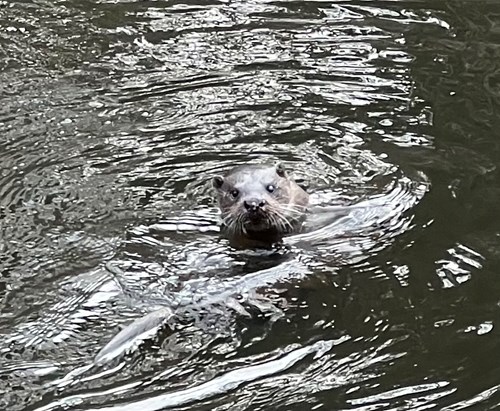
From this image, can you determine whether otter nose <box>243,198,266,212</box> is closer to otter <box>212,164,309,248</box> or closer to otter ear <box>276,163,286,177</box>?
otter <box>212,164,309,248</box>

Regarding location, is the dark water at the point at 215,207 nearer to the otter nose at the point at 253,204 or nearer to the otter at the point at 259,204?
the otter at the point at 259,204

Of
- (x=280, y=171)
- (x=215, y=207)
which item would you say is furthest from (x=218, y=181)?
(x=280, y=171)

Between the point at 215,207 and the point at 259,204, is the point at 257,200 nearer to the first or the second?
the point at 259,204

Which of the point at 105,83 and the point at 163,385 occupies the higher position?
the point at 105,83

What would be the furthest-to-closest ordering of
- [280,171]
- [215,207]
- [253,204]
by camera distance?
1. [215,207]
2. [280,171]
3. [253,204]

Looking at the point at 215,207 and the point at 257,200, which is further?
the point at 215,207

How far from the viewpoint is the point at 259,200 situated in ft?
15.2

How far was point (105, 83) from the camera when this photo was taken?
6.16m

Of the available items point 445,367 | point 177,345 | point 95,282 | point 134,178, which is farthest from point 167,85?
point 445,367

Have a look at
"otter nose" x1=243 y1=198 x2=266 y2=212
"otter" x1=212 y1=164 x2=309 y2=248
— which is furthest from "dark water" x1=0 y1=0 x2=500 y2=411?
"otter nose" x1=243 y1=198 x2=266 y2=212

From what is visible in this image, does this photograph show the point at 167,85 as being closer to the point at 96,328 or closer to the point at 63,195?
the point at 63,195

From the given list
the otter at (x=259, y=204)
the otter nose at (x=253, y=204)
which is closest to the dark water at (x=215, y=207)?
the otter at (x=259, y=204)

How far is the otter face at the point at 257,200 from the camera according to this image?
183 inches

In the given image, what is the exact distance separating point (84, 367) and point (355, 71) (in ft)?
9.69
